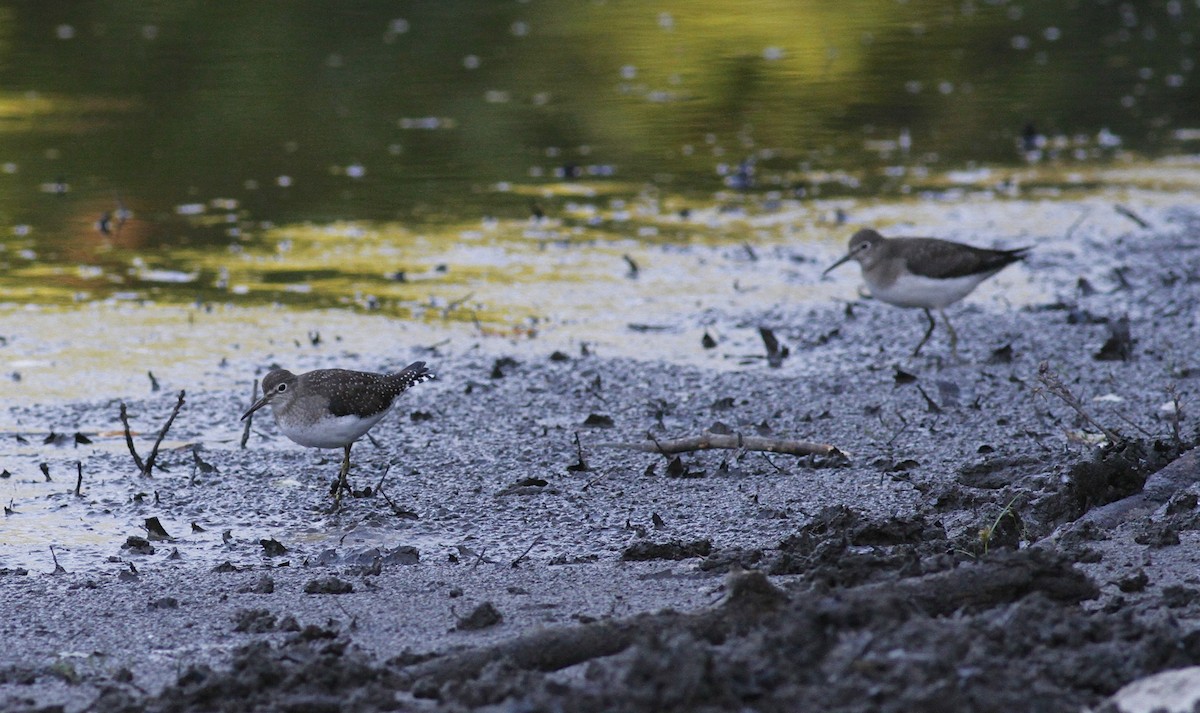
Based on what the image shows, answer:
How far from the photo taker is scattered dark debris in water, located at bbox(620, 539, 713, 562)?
5188 mm

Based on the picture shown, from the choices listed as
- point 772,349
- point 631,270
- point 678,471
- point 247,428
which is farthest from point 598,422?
point 631,270

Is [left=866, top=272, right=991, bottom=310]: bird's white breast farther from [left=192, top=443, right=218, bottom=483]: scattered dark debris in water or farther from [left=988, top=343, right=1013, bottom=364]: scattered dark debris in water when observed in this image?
[left=192, top=443, right=218, bottom=483]: scattered dark debris in water

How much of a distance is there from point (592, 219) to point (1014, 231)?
10.2ft

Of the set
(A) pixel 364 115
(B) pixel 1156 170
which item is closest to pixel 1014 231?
(B) pixel 1156 170

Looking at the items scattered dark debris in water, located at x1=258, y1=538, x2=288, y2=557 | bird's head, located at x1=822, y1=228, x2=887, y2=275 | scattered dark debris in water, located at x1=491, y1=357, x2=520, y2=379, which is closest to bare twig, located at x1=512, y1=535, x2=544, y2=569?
scattered dark debris in water, located at x1=258, y1=538, x2=288, y2=557

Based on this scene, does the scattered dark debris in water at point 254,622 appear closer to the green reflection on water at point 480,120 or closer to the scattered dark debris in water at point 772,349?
the scattered dark debris in water at point 772,349

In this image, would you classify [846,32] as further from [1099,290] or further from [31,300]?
[31,300]

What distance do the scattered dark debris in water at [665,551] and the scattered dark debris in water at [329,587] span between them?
942mm

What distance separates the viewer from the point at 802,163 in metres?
13.5

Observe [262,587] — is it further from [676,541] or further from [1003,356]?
[1003,356]

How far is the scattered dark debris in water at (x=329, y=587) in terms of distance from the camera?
16.4 ft

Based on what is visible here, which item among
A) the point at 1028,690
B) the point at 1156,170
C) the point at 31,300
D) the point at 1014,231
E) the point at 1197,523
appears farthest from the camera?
the point at 1156,170

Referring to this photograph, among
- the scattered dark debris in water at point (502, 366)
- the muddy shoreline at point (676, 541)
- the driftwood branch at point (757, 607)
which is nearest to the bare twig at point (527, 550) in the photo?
the muddy shoreline at point (676, 541)

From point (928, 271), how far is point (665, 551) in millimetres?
3947
